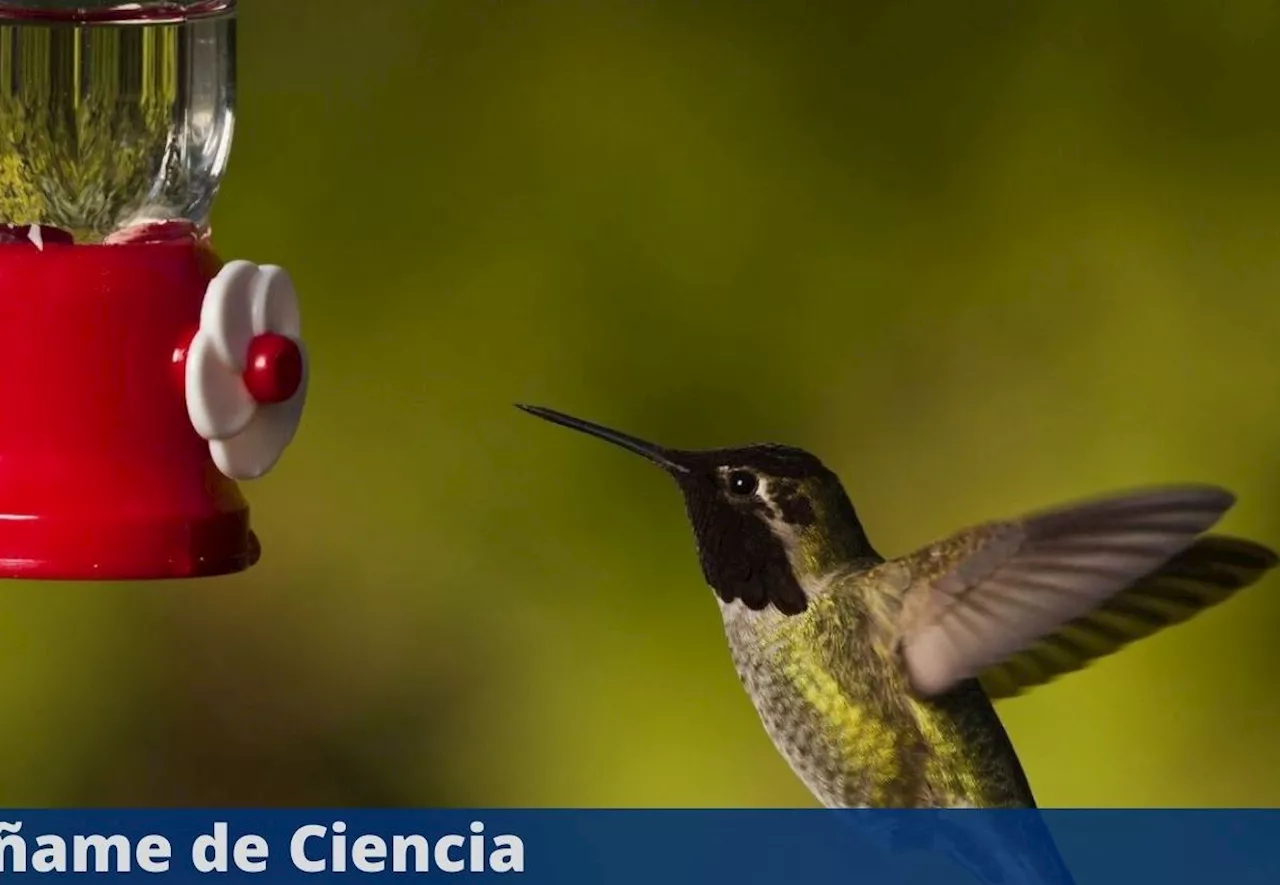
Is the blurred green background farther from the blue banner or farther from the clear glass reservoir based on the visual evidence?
the clear glass reservoir

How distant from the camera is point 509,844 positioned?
12.0 ft

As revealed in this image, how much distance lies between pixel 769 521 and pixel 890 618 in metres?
0.17

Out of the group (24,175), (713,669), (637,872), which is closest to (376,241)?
(713,669)

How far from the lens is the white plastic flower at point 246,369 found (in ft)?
6.46

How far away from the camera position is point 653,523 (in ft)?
11.6

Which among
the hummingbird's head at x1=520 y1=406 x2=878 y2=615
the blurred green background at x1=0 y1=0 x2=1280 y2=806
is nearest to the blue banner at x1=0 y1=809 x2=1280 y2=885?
the blurred green background at x1=0 y1=0 x2=1280 y2=806

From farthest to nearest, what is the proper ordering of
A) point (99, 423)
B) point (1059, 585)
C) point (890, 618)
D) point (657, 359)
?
point (657, 359)
point (890, 618)
point (1059, 585)
point (99, 423)

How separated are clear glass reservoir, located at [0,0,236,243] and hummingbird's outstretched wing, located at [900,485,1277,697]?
857 millimetres

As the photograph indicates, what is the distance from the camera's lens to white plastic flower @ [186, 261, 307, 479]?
1968mm

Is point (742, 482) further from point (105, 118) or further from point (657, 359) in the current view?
point (657, 359)

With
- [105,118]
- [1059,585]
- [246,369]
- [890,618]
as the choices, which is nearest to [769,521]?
[890,618]

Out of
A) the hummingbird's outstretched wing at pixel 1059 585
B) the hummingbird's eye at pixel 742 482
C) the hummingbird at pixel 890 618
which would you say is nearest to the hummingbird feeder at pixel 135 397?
the hummingbird at pixel 890 618

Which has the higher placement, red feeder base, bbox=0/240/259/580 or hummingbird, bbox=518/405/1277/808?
red feeder base, bbox=0/240/259/580

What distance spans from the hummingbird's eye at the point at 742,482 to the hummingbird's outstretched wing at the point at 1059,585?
186 mm
